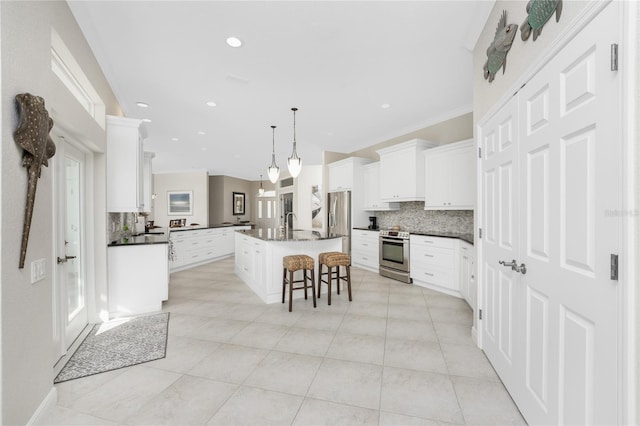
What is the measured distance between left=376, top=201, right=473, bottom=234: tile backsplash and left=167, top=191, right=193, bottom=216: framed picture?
22.2 ft

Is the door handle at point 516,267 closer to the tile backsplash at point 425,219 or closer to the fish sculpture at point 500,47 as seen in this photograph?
the fish sculpture at point 500,47

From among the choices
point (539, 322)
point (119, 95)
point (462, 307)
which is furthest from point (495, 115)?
point (119, 95)

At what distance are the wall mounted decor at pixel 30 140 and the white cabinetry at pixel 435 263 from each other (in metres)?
4.54

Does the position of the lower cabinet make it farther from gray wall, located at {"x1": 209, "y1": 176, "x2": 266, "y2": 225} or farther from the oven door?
the oven door

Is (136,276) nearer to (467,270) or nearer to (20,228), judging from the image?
(20,228)

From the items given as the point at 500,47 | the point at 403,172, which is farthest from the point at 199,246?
the point at 500,47

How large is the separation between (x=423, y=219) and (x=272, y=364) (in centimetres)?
386

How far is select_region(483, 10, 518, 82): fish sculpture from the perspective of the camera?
1.86 metres

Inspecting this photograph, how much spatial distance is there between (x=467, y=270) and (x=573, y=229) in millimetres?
2794

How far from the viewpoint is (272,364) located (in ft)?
7.53

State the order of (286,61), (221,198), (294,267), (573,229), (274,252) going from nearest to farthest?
(573,229), (286,61), (294,267), (274,252), (221,198)

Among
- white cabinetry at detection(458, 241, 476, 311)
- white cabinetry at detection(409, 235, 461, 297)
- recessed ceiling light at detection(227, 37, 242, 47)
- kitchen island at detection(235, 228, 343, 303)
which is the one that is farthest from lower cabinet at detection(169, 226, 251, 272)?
white cabinetry at detection(458, 241, 476, 311)

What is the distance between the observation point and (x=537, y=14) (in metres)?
1.50

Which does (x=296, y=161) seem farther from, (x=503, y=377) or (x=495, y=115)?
(x=503, y=377)
